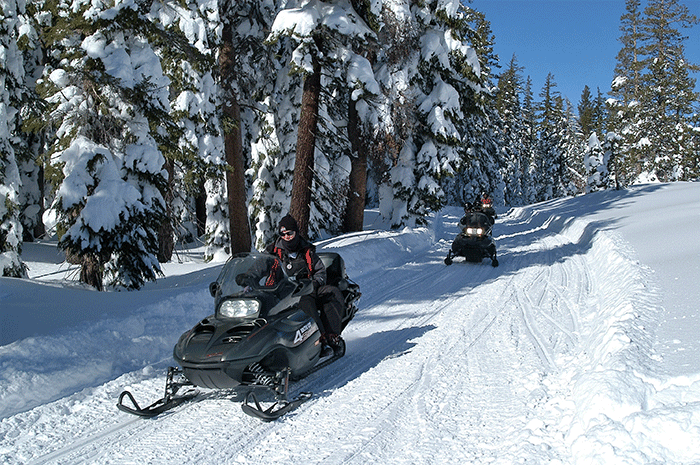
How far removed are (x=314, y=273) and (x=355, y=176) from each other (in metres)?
12.8

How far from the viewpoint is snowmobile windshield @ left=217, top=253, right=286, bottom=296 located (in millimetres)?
5461

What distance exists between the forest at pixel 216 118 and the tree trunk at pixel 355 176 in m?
0.06

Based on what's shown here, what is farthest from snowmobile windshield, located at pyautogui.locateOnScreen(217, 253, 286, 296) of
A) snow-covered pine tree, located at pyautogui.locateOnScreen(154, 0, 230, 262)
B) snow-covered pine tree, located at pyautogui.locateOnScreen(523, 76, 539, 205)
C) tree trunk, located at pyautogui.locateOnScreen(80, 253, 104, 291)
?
snow-covered pine tree, located at pyautogui.locateOnScreen(523, 76, 539, 205)

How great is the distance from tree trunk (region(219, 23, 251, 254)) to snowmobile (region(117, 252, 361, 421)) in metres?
Answer: 9.05

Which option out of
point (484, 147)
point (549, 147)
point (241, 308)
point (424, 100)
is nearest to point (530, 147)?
point (549, 147)

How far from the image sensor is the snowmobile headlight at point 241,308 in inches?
202

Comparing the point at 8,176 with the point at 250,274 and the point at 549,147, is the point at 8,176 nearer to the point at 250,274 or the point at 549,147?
the point at 250,274

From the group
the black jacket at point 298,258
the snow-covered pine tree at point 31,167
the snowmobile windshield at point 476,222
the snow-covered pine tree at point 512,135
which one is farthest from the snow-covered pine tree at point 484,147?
the black jacket at point 298,258

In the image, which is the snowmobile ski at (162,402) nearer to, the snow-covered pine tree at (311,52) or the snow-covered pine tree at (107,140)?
the snow-covered pine tree at (107,140)

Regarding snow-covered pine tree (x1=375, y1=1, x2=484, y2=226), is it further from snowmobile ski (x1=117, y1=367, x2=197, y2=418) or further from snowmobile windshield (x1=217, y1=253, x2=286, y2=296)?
snowmobile ski (x1=117, y1=367, x2=197, y2=418)

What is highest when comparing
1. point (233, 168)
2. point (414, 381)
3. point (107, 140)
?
point (107, 140)

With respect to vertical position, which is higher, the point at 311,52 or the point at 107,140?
the point at 311,52

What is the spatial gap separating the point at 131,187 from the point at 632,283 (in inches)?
359

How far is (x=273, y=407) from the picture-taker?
16.2 ft
